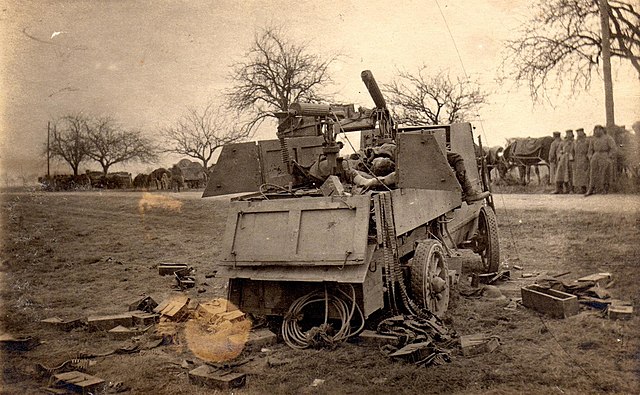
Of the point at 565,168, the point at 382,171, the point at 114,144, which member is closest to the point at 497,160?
the point at 565,168

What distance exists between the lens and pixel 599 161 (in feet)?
35.2

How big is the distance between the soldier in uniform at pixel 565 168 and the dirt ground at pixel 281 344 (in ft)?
3.15

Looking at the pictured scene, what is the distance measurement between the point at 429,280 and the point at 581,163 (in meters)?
8.18

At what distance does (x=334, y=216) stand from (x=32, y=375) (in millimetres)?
3059

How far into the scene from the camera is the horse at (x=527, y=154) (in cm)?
1686

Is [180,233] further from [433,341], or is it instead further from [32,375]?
[433,341]

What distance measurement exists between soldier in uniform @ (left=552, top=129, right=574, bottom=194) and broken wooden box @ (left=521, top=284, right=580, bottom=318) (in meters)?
7.70

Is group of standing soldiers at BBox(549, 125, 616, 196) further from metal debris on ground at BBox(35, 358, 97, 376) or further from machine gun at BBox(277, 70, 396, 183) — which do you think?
metal debris on ground at BBox(35, 358, 97, 376)

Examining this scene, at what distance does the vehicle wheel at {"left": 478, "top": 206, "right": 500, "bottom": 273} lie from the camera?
859 centimetres

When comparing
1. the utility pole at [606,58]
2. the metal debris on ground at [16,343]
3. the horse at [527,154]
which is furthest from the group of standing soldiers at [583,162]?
the metal debris on ground at [16,343]

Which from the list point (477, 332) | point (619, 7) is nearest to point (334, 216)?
point (477, 332)

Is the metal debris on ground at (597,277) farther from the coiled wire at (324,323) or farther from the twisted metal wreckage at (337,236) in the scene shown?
the coiled wire at (324,323)

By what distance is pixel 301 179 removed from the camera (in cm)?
667

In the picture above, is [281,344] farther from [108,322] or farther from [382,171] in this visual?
[382,171]
